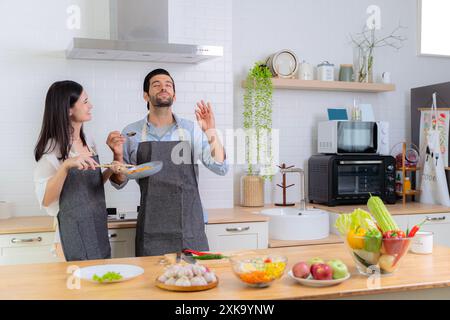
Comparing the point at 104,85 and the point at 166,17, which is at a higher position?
the point at 166,17

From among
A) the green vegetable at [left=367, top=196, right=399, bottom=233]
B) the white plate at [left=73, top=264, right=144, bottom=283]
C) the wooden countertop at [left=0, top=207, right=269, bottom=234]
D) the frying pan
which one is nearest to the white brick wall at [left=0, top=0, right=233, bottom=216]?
the wooden countertop at [left=0, top=207, right=269, bottom=234]

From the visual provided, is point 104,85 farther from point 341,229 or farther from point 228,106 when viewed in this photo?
point 341,229

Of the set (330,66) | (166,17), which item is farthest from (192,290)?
(330,66)

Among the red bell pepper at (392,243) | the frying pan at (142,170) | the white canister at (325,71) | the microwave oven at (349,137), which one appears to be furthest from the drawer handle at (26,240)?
the white canister at (325,71)

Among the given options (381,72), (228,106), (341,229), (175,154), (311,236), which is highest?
(381,72)

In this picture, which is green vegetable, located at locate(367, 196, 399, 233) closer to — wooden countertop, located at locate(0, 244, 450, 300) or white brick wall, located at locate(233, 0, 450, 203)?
wooden countertop, located at locate(0, 244, 450, 300)

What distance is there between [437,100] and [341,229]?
11.1 ft

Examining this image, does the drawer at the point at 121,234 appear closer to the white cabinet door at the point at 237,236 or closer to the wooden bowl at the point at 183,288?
the white cabinet door at the point at 237,236

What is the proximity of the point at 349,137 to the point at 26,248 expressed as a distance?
288 cm

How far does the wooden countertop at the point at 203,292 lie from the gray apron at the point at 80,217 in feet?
2.26

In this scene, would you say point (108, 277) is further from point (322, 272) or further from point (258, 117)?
point (258, 117)

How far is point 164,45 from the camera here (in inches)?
155

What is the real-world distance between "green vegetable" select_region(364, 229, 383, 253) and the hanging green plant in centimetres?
264

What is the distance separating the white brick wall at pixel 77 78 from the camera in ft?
13.7
